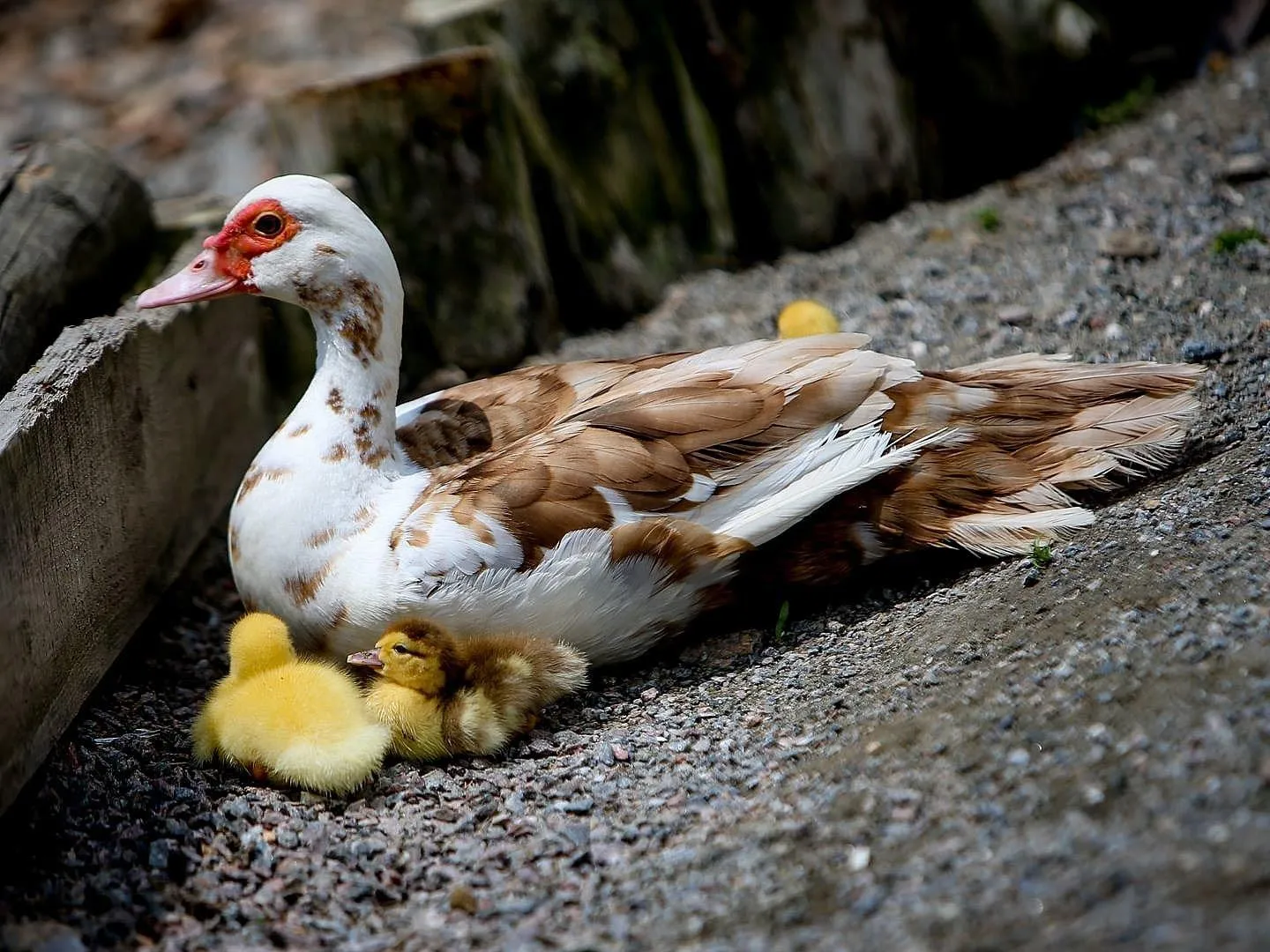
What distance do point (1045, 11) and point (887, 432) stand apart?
12.8ft

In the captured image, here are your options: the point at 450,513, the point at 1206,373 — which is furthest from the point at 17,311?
the point at 1206,373

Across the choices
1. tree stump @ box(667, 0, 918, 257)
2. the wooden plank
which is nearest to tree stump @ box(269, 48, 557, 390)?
the wooden plank

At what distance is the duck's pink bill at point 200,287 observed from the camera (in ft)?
13.4

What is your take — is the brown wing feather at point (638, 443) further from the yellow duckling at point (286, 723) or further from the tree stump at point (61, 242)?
the tree stump at point (61, 242)

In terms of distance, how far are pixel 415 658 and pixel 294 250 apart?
130cm

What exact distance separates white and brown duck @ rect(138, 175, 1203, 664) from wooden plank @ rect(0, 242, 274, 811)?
0.37 m

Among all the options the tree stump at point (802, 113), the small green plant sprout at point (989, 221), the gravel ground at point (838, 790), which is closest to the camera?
the gravel ground at point (838, 790)

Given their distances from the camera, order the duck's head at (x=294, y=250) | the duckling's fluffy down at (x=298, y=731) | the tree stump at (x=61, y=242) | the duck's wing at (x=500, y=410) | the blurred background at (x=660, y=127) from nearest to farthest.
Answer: the duckling's fluffy down at (x=298, y=731) < the duck's head at (x=294, y=250) < the duck's wing at (x=500, y=410) < the tree stump at (x=61, y=242) < the blurred background at (x=660, y=127)

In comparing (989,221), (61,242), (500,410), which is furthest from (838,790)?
(989,221)

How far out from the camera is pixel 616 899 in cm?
288

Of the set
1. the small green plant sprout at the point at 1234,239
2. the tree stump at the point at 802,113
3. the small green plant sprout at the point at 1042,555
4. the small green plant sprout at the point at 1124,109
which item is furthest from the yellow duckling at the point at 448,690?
the small green plant sprout at the point at 1124,109

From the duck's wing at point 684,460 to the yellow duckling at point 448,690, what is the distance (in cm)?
21

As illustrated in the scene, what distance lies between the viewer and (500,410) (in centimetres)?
423

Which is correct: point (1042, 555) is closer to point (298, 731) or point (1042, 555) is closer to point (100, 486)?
point (298, 731)
